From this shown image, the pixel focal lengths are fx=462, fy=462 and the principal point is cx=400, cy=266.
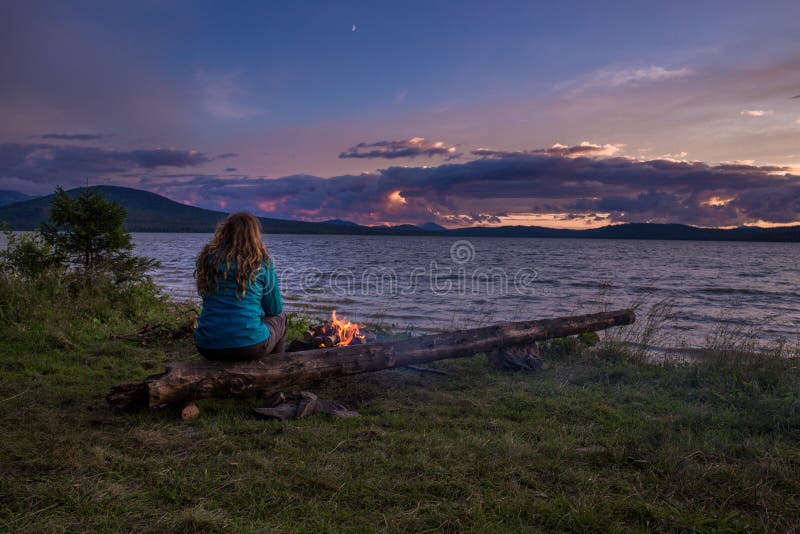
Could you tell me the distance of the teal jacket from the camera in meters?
5.55

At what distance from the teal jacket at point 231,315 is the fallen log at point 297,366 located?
1.14ft

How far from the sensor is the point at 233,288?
5531 millimetres

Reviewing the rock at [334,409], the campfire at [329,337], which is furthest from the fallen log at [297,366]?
the campfire at [329,337]

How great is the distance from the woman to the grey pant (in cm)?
1

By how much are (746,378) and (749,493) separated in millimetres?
4320

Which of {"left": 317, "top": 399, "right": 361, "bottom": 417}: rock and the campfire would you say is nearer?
{"left": 317, "top": 399, "right": 361, "bottom": 417}: rock

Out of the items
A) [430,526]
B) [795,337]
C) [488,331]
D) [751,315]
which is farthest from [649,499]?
[751,315]

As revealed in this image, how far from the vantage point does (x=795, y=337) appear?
49.8 ft

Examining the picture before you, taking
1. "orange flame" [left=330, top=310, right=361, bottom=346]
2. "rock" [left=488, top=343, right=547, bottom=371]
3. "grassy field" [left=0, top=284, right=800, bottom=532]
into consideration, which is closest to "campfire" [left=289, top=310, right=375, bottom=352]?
"orange flame" [left=330, top=310, right=361, bottom=346]

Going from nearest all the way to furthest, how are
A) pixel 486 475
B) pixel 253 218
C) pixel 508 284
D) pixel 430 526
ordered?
pixel 430 526 < pixel 486 475 < pixel 253 218 < pixel 508 284

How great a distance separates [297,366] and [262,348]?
22.8 inches

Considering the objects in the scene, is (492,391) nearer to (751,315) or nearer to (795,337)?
(795,337)

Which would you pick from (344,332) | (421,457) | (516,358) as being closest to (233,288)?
(421,457)

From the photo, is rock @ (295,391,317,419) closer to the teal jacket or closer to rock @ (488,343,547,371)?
the teal jacket
